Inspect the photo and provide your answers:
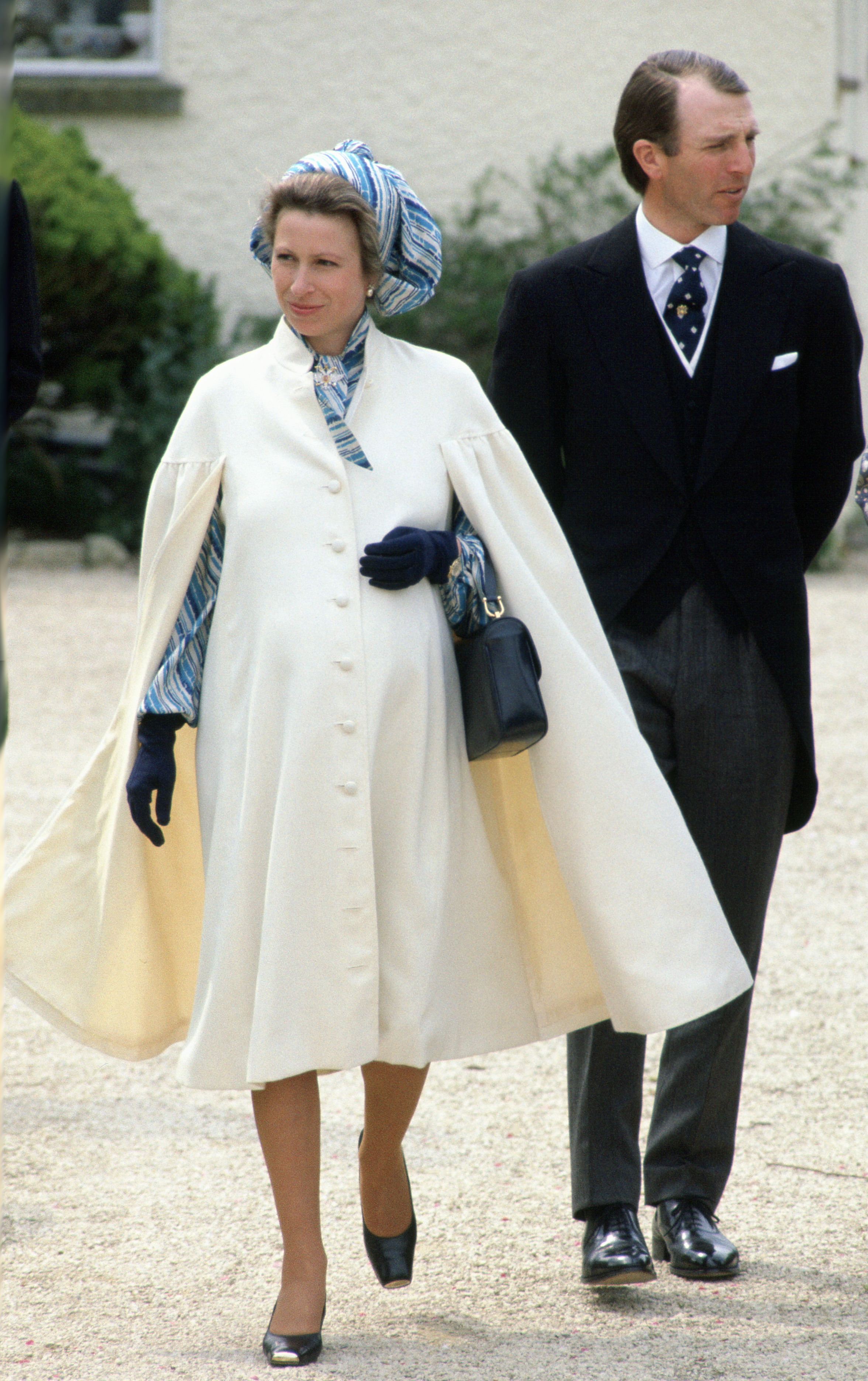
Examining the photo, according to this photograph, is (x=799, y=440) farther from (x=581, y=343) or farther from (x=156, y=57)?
(x=156, y=57)

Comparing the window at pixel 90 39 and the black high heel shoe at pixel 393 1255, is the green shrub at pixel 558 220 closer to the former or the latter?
the window at pixel 90 39

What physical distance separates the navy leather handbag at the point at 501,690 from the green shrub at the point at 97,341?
896 centimetres

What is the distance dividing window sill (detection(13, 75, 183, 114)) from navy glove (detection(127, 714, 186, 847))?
37.2 ft

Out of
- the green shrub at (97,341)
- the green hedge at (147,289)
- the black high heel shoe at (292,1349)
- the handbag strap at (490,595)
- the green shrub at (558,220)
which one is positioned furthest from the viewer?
the green shrub at (558,220)

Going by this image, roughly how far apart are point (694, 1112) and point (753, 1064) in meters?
1.01

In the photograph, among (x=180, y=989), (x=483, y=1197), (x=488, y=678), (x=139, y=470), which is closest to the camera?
(x=488, y=678)

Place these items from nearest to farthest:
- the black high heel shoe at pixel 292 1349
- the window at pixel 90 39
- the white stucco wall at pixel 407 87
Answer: the black high heel shoe at pixel 292 1349
the white stucco wall at pixel 407 87
the window at pixel 90 39

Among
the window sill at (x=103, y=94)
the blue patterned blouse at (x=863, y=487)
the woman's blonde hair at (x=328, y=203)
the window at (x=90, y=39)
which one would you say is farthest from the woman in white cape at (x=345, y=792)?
the window at (x=90, y=39)

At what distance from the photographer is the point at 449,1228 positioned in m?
3.15

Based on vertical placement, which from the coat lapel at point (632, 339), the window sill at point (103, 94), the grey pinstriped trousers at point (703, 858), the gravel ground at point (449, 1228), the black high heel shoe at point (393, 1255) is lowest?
the gravel ground at point (449, 1228)

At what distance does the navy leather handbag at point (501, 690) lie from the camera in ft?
8.61

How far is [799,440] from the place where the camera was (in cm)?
312

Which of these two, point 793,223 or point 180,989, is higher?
point 793,223

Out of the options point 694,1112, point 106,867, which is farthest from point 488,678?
point 694,1112
